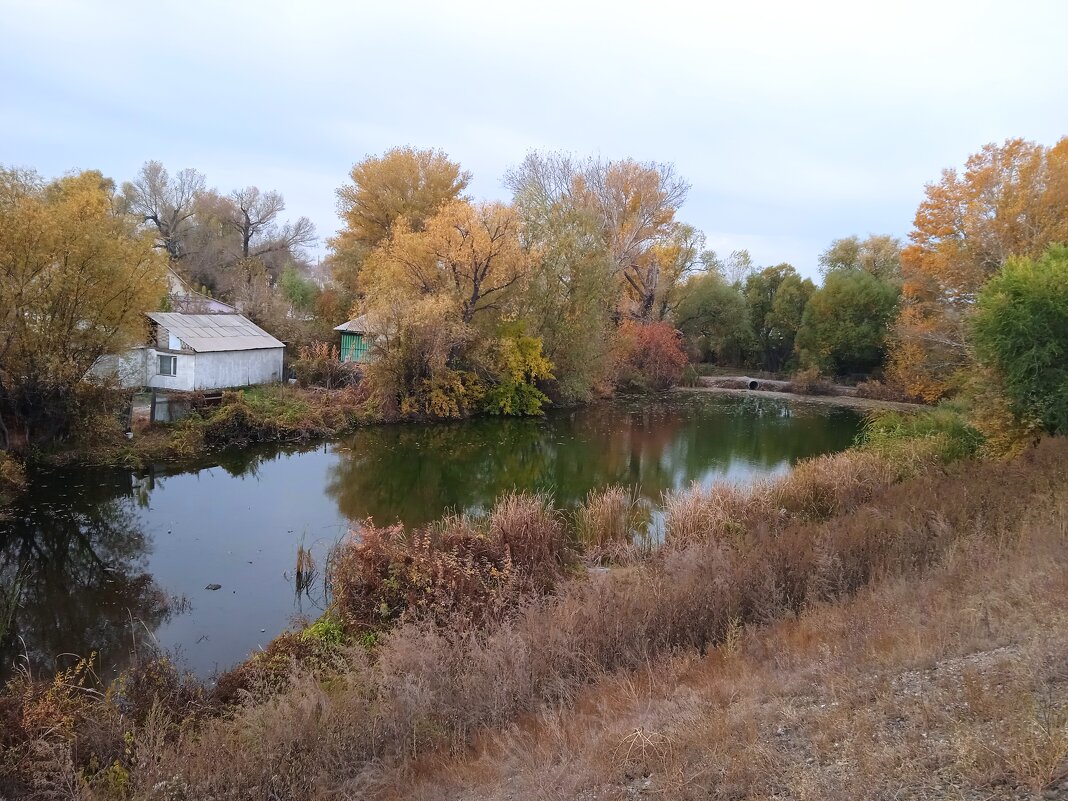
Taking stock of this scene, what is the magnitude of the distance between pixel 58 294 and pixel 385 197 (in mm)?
20494

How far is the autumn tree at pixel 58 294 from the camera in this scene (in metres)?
13.6

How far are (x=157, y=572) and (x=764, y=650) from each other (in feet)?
29.9

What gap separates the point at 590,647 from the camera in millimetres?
5879

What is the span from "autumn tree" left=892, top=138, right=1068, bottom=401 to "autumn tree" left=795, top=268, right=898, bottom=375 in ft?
42.9

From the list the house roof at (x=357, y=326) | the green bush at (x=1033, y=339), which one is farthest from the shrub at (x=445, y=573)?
the house roof at (x=357, y=326)

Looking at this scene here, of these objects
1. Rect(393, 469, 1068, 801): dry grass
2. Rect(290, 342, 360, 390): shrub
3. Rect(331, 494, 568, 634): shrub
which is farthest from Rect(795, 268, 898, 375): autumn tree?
Rect(393, 469, 1068, 801): dry grass

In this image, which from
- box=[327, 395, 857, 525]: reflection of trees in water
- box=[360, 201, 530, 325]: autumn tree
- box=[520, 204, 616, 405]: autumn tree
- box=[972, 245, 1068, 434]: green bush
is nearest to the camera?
box=[972, 245, 1068, 434]: green bush

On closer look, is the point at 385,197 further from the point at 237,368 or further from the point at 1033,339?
the point at 1033,339

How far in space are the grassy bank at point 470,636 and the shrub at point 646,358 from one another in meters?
25.9

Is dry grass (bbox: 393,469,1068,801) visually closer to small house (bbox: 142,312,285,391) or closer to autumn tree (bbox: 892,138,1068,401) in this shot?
autumn tree (bbox: 892,138,1068,401)

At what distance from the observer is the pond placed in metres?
8.52

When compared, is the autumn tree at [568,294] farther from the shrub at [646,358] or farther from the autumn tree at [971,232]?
the autumn tree at [971,232]

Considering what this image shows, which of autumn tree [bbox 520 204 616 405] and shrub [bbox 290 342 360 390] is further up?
autumn tree [bbox 520 204 616 405]

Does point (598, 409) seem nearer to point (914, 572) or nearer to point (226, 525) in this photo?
point (226, 525)
